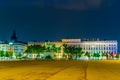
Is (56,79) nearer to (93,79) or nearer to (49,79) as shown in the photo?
(49,79)

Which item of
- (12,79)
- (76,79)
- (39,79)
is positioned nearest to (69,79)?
(76,79)

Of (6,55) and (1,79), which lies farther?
(6,55)

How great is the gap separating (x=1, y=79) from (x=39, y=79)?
2339 millimetres

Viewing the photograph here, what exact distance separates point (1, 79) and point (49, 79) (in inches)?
119

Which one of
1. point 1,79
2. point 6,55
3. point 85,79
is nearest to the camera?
point 1,79

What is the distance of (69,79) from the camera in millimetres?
23969

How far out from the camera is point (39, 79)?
22.8m

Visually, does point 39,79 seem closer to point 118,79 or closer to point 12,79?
point 12,79

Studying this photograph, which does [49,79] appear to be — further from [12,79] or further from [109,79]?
[109,79]

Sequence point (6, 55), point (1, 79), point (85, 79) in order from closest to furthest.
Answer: point (1, 79)
point (85, 79)
point (6, 55)

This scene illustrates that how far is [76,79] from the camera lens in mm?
23922

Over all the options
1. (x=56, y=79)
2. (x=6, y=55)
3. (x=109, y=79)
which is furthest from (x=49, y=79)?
(x=6, y=55)

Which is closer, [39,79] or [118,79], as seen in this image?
[39,79]

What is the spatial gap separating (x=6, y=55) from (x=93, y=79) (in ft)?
564
